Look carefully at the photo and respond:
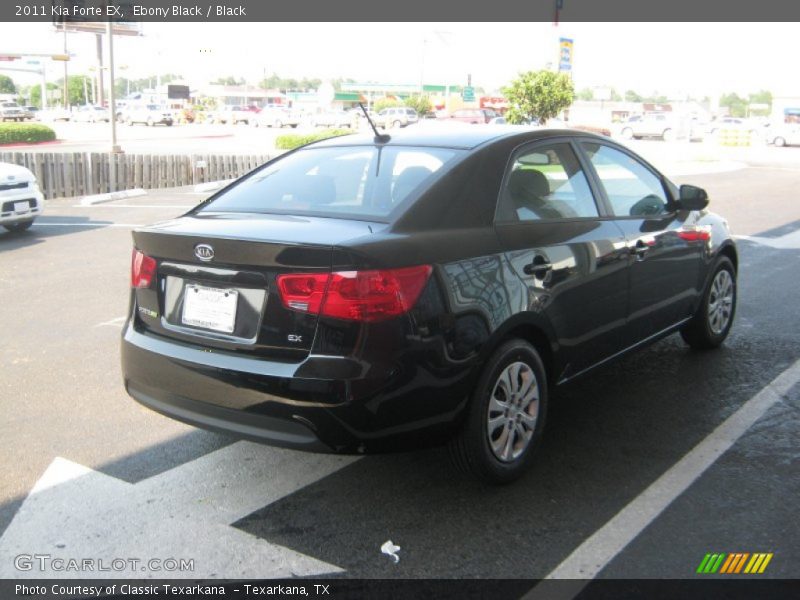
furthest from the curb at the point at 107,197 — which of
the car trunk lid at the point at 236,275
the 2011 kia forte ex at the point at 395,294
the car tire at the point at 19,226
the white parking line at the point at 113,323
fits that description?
the car trunk lid at the point at 236,275

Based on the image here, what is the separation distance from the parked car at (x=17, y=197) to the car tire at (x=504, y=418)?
31.8 feet

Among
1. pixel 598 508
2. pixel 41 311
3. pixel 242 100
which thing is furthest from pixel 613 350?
pixel 242 100

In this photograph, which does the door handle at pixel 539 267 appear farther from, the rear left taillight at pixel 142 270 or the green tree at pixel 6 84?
the green tree at pixel 6 84

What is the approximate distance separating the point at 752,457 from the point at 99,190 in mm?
19370

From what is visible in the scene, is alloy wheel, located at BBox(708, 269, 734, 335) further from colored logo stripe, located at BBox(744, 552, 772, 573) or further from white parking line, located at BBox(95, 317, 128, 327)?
white parking line, located at BBox(95, 317, 128, 327)

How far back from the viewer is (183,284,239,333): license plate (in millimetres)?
3555

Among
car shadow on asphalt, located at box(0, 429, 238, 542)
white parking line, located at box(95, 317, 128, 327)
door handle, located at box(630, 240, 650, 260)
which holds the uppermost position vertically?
A: door handle, located at box(630, 240, 650, 260)

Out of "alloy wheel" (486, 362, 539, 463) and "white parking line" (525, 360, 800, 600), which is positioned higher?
"alloy wheel" (486, 362, 539, 463)

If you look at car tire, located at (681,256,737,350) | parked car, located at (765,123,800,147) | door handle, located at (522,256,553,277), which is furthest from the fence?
parked car, located at (765,123,800,147)

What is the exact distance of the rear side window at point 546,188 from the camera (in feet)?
13.6

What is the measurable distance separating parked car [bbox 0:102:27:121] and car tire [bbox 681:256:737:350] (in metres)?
68.9

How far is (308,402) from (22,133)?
39776 mm

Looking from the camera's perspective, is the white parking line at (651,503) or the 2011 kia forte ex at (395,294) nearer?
the white parking line at (651,503)

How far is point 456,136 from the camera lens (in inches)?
173
